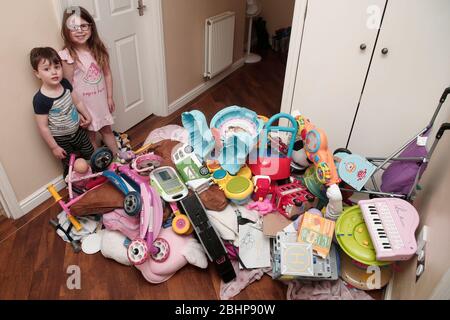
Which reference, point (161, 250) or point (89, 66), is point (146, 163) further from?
point (89, 66)

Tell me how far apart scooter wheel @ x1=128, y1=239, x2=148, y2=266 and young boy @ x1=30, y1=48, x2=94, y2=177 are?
786 millimetres

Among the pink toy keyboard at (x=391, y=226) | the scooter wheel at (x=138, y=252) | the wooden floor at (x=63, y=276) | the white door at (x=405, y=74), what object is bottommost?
the wooden floor at (x=63, y=276)

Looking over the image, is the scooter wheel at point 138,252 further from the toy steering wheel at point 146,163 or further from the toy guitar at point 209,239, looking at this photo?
the toy steering wheel at point 146,163

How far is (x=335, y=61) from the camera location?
205 centimetres

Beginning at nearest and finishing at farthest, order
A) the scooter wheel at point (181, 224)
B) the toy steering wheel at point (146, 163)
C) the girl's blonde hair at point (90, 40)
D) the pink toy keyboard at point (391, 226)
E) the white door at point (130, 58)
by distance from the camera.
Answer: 1. the pink toy keyboard at point (391, 226)
2. the scooter wheel at point (181, 224)
3. the girl's blonde hair at point (90, 40)
4. the toy steering wheel at point (146, 163)
5. the white door at point (130, 58)

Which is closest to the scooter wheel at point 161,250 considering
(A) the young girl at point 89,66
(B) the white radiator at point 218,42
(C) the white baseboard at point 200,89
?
(A) the young girl at point 89,66

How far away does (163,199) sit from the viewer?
75.9 inches

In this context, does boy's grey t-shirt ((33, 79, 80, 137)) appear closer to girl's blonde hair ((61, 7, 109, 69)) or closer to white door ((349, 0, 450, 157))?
girl's blonde hair ((61, 7, 109, 69))

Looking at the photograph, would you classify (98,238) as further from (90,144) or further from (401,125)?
(401,125)

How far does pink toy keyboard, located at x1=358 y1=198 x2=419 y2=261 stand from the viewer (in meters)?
1.48

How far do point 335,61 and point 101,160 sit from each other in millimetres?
1500

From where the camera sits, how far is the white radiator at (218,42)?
3254 mm

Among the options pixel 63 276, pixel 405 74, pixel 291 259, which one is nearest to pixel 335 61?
pixel 405 74

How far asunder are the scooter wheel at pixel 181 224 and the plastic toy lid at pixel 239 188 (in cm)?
26
